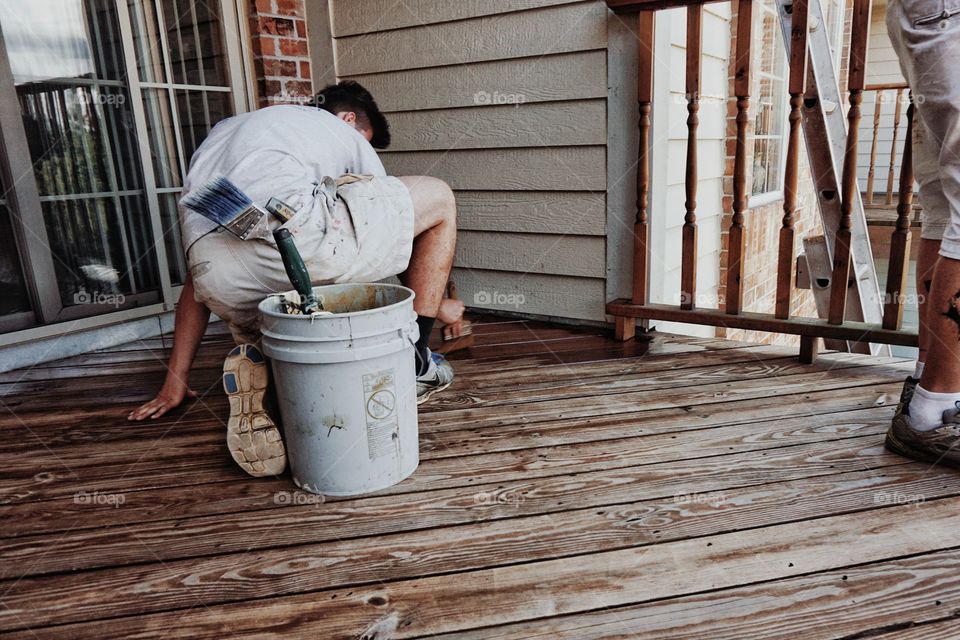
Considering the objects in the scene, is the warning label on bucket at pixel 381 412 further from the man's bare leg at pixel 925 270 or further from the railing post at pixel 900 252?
the railing post at pixel 900 252

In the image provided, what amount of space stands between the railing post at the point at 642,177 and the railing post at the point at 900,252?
0.78m

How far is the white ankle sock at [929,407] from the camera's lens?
1439 millimetres

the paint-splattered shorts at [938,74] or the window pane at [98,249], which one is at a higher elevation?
the paint-splattered shorts at [938,74]

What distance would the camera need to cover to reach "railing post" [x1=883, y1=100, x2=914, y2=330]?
6.30 ft

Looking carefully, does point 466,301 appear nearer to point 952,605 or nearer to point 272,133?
point 272,133

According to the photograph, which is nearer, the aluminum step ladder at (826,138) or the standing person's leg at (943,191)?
the standing person's leg at (943,191)

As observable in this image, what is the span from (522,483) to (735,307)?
1.19 meters

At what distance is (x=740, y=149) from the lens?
2.16m

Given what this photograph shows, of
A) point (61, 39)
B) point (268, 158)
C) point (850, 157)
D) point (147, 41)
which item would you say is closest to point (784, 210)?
point (850, 157)

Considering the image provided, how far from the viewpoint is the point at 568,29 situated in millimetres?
2508

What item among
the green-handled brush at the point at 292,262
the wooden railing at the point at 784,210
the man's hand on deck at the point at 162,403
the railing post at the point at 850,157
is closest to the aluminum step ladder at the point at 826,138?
the wooden railing at the point at 784,210

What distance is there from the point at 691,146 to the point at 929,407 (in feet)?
3.71

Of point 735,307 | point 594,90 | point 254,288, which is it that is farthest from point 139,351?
point 735,307

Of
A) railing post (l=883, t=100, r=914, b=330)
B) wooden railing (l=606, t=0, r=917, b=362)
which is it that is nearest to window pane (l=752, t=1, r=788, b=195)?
wooden railing (l=606, t=0, r=917, b=362)
